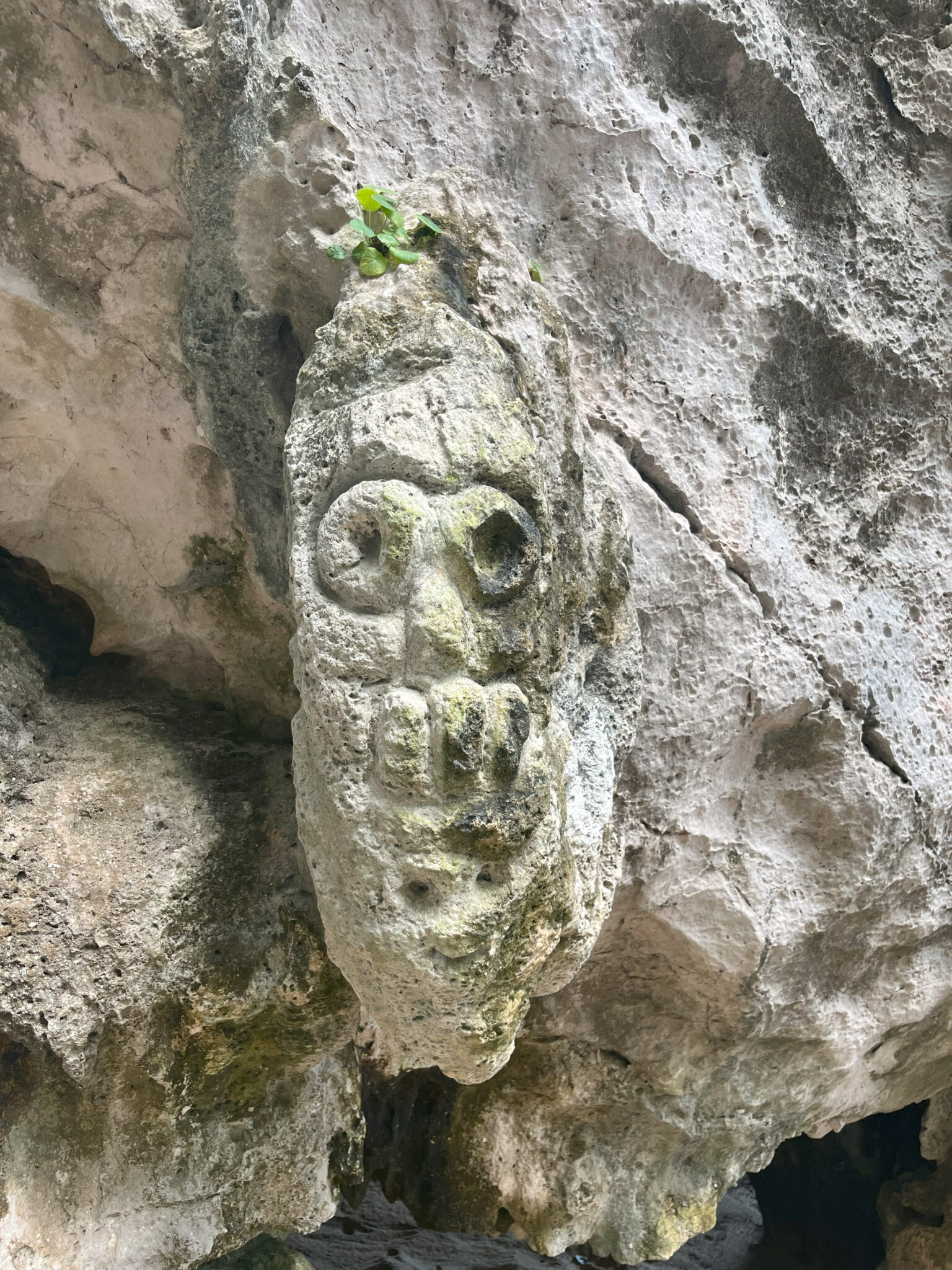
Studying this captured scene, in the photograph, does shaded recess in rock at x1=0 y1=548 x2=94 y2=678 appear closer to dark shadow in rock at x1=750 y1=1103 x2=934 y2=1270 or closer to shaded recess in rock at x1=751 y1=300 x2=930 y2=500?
shaded recess in rock at x1=751 y1=300 x2=930 y2=500

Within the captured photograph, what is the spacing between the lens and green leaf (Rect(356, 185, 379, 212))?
0.92 meters

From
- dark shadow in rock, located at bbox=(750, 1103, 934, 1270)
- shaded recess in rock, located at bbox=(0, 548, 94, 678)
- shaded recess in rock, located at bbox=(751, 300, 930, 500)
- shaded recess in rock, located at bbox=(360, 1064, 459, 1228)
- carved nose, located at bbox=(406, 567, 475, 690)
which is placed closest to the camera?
carved nose, located at bbox=(406, 567, 475, 690)

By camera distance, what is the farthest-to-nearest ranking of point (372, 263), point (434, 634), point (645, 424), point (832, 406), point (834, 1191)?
1. point (834, 1191)
2. point (832, 406)
3. point (645, 424)
4. point (372, 263)
5. point (434, 634)

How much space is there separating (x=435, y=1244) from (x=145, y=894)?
1.30 m

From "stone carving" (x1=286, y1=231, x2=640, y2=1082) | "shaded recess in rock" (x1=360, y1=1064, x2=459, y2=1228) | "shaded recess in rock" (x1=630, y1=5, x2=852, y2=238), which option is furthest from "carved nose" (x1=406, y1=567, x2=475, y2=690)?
"shaded recess in rock" (x1=360, y1=1064, x2=459, y2=1228)

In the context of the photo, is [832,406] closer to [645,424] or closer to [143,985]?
[645,424]

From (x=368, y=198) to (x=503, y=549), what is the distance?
392mm

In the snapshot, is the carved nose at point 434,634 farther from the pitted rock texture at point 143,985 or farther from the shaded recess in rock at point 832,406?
the shaded recess in rock at point 832,406

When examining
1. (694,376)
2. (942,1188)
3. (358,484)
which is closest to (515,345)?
(358,484)

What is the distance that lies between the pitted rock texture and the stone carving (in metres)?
0.26

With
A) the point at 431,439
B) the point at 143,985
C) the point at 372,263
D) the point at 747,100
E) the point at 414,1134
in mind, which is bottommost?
the point at 414,1134

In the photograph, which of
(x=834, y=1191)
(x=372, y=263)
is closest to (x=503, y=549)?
(x=372, y=263)

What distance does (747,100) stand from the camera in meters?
1.31

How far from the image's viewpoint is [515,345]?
96cm
